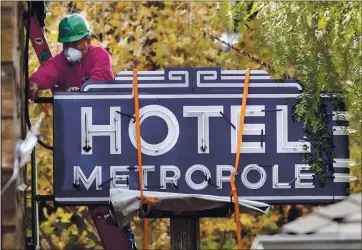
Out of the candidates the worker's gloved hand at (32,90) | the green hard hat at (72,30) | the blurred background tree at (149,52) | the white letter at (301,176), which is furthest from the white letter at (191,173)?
the blurred background tree at (149,52)

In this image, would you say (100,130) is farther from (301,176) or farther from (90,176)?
(301,176)

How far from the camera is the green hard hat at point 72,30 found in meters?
13.0

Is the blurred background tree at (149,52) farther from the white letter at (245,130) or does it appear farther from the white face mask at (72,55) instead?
the white letter at (245,130)

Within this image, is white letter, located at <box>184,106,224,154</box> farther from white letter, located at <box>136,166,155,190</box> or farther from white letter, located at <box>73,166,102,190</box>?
white letter, located at <box>73,166,102,190</box>

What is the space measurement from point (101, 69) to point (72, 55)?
35cm

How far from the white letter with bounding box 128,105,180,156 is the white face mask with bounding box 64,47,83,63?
1112mm

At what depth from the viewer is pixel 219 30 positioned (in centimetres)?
2408

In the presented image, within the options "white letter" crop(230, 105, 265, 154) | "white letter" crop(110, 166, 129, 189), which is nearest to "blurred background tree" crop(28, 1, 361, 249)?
Answer: "white letter" crop(230, 105, 265, 154)

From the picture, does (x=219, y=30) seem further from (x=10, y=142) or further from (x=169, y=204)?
(x=10, y=142)

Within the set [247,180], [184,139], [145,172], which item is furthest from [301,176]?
[145,172]

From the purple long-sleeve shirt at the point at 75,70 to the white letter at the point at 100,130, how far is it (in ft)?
2.19

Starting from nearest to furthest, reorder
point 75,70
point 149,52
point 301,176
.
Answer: point 301,176
point 75,70
point 149,52

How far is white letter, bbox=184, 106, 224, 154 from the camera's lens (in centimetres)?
1211

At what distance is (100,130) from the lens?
12062mm
